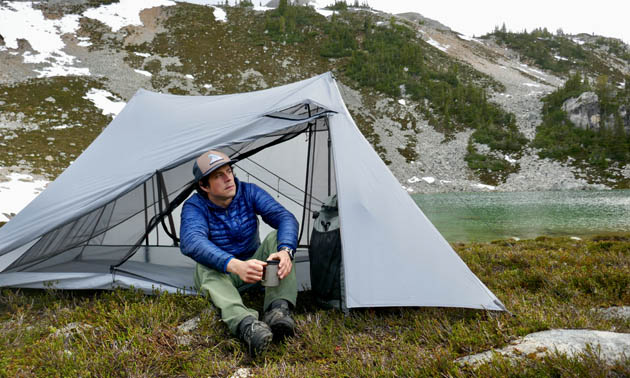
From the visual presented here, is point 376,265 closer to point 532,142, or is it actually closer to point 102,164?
point 102,164

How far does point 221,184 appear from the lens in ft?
12.0

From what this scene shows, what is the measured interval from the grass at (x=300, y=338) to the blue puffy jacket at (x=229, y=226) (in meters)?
0.52

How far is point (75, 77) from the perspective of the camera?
4488cm

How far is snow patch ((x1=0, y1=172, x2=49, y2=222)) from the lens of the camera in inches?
570

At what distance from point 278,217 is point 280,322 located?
117 cm

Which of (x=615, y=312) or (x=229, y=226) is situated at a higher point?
(x=229, y=226)

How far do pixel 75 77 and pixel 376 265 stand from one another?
53.1 metres

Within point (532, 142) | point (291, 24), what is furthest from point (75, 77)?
point (532, 142)

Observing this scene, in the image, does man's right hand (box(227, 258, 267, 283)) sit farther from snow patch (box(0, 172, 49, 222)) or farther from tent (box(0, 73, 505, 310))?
snow patch (box(0, 172, 49, 222))

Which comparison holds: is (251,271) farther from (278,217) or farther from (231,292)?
(278,217)

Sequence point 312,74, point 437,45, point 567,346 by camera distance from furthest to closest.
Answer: point 437,45 → point 312,74 → point 567,346

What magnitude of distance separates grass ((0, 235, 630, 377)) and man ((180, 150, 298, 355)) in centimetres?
18

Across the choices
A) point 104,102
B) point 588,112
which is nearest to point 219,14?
point 104,102

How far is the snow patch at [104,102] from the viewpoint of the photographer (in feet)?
132
